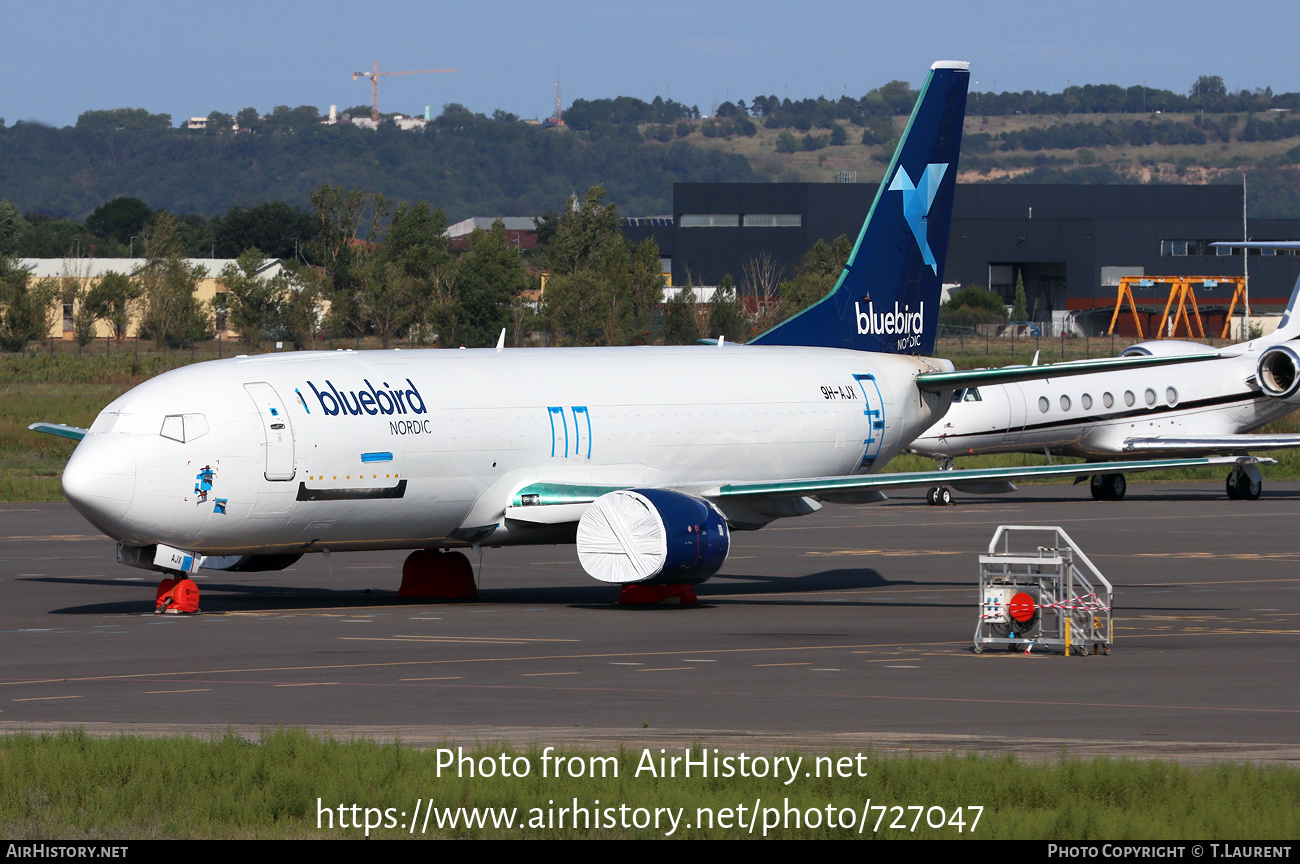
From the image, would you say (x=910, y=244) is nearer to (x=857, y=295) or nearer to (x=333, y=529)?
(x=857, y=295)

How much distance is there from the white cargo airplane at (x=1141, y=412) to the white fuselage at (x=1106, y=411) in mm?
32

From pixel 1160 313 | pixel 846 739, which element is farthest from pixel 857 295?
pixel 1160 313

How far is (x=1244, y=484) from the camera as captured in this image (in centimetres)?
6009

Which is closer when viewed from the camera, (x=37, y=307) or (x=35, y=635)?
(x=35, y=635)

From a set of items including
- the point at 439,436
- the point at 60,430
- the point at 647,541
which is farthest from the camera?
the point at 60,430

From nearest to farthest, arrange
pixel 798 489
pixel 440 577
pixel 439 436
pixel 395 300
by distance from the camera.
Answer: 1. pixel 439 436
2. pixel 798 489
3. pixel 440 577
4. pixel 395 300

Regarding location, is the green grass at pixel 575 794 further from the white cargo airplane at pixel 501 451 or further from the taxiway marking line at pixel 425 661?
the white cargo airplane at pixel 501 451

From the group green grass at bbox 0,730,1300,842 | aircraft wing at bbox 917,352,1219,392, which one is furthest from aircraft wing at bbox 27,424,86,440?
green grass at bbox 0,730,1300,842

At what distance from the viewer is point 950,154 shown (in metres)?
39.8

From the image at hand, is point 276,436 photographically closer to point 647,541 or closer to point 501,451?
point 501,451

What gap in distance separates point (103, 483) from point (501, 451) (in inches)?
271

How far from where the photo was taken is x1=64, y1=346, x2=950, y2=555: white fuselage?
28.8m

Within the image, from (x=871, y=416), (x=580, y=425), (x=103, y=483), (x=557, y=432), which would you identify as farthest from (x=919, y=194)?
(x=103, y=483)

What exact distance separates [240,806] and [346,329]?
10540 centimetres
